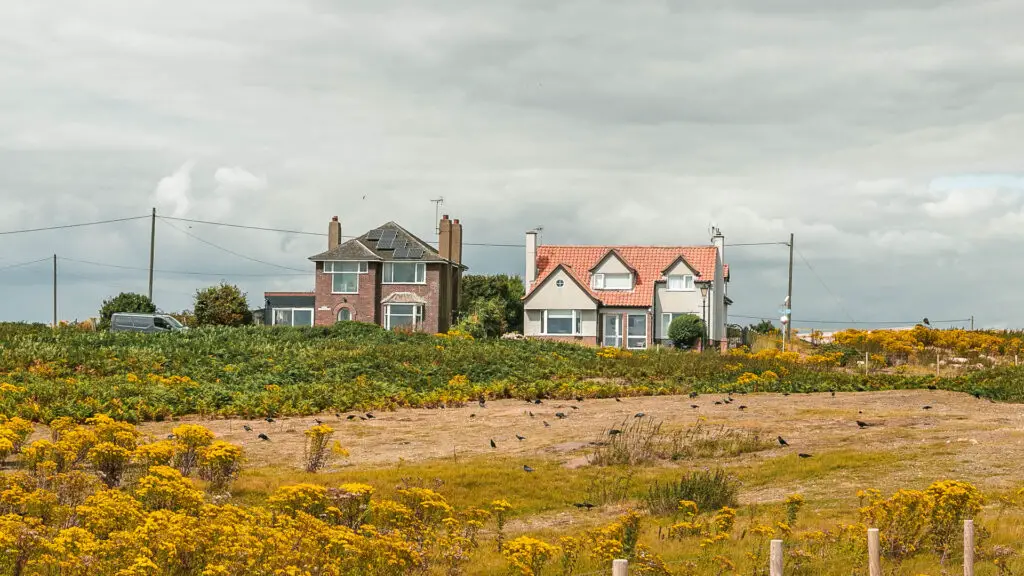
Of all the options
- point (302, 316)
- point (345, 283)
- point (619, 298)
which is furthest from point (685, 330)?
point (302, 316)

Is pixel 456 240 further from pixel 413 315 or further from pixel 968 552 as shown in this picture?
pixel 968 552

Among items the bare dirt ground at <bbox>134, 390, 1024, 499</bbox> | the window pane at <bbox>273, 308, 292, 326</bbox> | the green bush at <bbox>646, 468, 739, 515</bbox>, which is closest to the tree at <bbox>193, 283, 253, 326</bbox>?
the window pane at <bbox>273, 308, 292, 326</bbox>

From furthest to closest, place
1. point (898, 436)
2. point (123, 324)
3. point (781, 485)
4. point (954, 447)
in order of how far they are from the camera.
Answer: point (123, 324) < point (898, 436) < point (954, 447) < point (781, 485)

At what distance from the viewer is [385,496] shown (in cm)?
1653

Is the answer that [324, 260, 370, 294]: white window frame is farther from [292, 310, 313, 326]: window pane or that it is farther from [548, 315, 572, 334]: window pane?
[292, 310, 313, 326]: window pane

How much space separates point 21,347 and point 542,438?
21.4m

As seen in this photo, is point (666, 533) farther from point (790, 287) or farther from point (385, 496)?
point (790, 287)

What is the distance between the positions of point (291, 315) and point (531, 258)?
2039 centimetres

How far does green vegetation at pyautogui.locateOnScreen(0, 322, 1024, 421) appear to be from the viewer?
1034 inches

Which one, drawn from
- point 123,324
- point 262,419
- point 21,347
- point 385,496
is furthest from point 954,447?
point 123,324

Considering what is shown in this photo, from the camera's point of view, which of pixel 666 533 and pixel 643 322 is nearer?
pixel 666 533

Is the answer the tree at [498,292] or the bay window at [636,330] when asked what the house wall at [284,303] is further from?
the bay window at [636,330]

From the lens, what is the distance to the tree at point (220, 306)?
2516 inches

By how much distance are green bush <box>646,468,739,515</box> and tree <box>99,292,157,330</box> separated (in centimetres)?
5215
